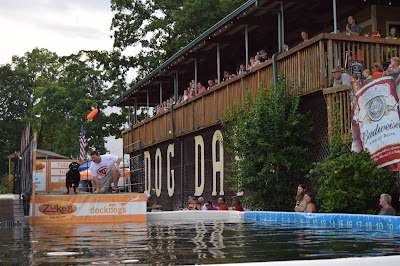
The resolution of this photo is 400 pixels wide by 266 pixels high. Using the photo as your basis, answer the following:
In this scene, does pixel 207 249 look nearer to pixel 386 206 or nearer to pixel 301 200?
pixel 386 206

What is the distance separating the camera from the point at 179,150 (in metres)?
27.2

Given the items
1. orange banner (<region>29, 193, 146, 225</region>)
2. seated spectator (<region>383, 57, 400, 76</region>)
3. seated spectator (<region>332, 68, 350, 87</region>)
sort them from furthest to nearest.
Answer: orange banner (<region>29, 193, 146, 225</region>), seated spectator (<region>332, 68, 350, 87</region>), seated spectator (<region>383, 57, 400, 76</region>)

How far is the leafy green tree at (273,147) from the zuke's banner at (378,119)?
237 cm

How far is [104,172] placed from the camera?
16.9 metres

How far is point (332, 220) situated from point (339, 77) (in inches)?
175

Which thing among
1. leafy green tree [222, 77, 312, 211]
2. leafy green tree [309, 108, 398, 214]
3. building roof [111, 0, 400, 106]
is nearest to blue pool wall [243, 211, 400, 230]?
leafy green tree [309, 108, 398, 214]

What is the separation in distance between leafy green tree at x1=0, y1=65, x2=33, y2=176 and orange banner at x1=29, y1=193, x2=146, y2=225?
1938 inches

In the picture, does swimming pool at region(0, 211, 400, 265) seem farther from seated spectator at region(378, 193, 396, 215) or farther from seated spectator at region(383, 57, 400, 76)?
seated spectator at region(383, 57, 400, 76)

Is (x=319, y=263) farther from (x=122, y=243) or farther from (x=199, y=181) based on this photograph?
(x=199, y=181)

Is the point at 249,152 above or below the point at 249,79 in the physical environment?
below

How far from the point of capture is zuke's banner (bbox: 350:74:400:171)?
12.1 m

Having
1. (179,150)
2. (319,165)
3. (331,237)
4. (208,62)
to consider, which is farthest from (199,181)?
(331,237)

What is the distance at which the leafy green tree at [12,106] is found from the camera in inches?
2498

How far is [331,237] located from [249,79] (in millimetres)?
11076
